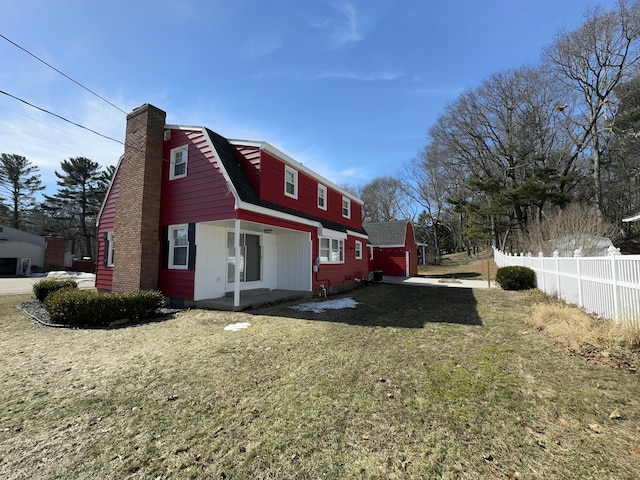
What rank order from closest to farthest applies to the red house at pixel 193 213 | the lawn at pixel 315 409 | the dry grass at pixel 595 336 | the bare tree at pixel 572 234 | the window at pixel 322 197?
1. the lawn at pixel 315 409
2. the dry grass at pixel 595 336
3. the red house at pixel 193 213
4. the bare tree at pixel 572 234
5. the window at pixel 322 197

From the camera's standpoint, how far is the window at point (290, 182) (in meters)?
11.6

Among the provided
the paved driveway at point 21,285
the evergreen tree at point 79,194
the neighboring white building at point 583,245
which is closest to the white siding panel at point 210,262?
the paved driveway at point 21,285

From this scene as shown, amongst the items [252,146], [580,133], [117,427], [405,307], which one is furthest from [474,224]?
[117,427]

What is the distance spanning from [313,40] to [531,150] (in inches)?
1007

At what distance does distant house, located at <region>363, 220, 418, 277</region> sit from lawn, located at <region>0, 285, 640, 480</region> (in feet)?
64.3

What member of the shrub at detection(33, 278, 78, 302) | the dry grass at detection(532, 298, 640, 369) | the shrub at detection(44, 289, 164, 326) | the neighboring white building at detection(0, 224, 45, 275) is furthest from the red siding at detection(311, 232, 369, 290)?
the neighboring white building at detection(0, 224, 45, 275)

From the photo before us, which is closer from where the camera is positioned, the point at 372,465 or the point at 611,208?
the point at 372,465

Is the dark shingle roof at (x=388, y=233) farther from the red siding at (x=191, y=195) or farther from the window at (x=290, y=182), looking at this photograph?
the red siding at (x=191, y=195)

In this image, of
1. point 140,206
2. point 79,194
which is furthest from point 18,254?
point 140,206

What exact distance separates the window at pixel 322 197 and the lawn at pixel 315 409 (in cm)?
946

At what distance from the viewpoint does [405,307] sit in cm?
949

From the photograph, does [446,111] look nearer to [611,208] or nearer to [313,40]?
[611,208]

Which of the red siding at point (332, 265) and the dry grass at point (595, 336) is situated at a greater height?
the red siding at point (332, 265)

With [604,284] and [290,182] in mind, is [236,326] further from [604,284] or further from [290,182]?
[604,284]
